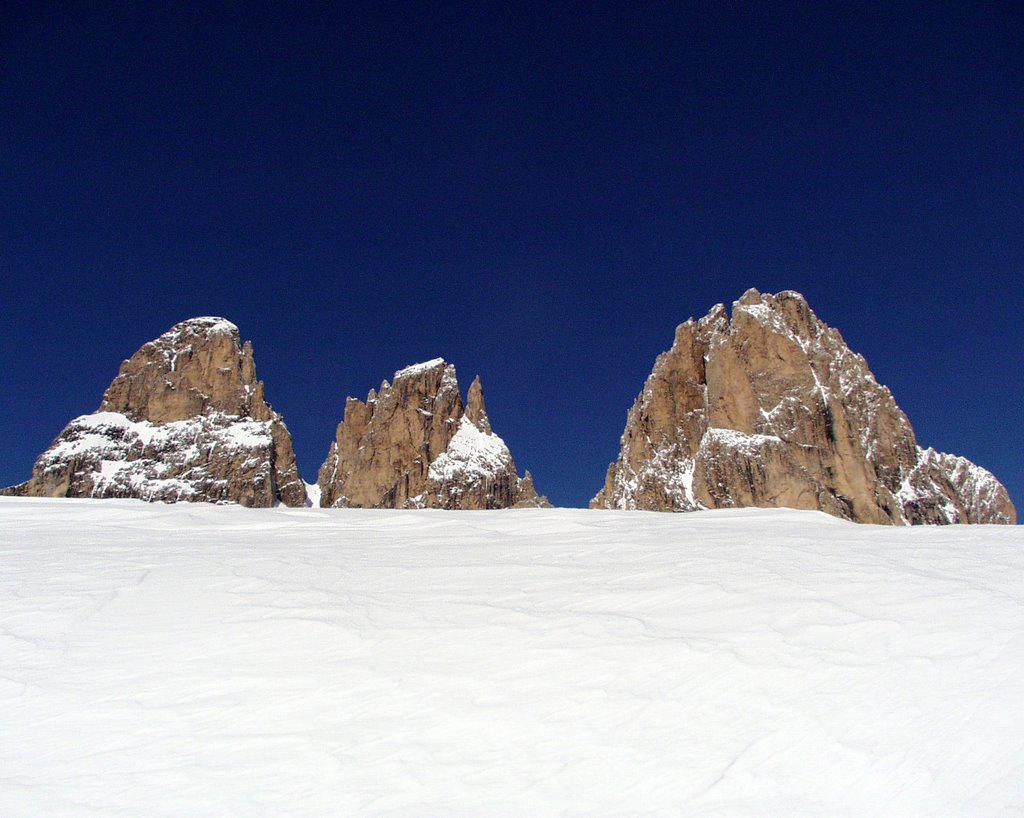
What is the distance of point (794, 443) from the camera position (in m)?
67.4

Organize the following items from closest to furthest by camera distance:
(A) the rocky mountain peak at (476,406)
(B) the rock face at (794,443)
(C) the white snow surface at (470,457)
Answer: (B) the rock face at (794,443) → (C) the white snow surface at (470,457) → (A) the rocky mountain peak at (476,406)

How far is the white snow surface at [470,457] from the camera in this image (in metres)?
92.8

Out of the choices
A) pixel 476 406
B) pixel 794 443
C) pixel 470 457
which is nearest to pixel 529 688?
pixel 794 443

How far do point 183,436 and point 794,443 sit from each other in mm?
83407

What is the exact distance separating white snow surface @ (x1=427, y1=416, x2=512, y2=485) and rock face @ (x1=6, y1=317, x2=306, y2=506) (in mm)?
24822

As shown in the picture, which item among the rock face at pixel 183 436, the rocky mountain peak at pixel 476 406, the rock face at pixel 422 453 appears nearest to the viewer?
the rock face at pixel 183 436

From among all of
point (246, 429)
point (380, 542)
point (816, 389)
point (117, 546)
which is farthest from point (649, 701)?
point (246, 429)

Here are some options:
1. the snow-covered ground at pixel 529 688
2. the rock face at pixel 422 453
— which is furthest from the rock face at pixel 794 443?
the snow-covered ground at pixel 529 688

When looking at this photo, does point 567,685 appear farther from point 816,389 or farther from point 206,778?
point 816,389

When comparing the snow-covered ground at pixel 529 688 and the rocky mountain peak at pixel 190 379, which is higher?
the rocky mountain peak at pixel 190 379

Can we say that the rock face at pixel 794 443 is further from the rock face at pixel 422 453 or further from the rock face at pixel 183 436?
the rock face at pixel 183 436

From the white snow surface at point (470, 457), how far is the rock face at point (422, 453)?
0.50 feet

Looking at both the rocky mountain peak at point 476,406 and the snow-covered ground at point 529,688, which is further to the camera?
the rocky mountain peak at point 476,406

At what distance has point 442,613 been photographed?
4.60 m
